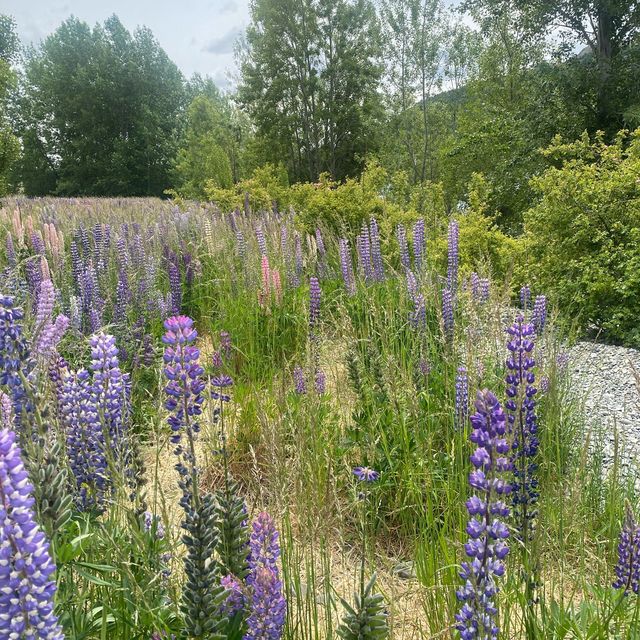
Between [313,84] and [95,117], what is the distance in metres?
25.7

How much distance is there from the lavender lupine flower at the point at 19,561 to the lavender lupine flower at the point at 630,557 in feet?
5.38

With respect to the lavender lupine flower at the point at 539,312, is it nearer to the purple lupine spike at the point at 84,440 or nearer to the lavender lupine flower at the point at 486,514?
the lavender lupine flower at the point at 486,514

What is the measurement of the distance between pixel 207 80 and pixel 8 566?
64958 millimetres

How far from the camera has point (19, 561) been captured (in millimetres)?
807

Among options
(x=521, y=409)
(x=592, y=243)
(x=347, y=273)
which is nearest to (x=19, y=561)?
(x=521, y=409)

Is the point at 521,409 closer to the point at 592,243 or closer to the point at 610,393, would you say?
the point at 610,393

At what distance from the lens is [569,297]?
6.03 m

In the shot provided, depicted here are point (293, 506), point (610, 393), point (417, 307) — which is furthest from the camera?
point (610, 393)

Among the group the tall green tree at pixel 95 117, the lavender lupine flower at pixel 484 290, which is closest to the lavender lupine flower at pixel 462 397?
the lavender lupine flower at pixel 484 290

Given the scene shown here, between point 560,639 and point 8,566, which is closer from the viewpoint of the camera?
point 8,566

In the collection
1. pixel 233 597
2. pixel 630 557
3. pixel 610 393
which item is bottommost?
pixel 610 393

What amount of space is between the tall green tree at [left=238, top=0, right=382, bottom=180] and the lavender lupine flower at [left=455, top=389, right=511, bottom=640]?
25.0 metres

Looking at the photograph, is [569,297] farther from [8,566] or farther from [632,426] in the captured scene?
[8,566]

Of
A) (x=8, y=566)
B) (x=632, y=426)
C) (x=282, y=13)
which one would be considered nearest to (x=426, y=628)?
(x=8, y=566)
